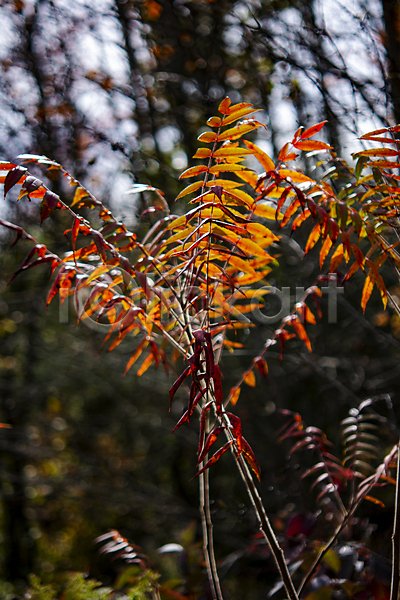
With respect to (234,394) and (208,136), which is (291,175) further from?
(234,394)

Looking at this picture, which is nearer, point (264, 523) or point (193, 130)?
point (264, 523)

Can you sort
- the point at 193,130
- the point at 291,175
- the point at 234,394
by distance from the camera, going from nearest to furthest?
the point at 291,175
the point at 234,394
the point at 193,130

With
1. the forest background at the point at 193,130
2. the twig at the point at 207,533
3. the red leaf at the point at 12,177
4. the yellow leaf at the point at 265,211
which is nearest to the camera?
the red leaf at the point at 12,177

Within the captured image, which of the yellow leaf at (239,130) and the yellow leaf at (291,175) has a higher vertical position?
the yellow leaf at (239,130)

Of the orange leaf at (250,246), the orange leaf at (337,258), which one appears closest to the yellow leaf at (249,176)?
the orange leaf at (250,246)

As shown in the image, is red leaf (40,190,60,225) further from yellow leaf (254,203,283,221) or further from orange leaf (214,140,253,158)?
yellow leaf (254,203,283,221)

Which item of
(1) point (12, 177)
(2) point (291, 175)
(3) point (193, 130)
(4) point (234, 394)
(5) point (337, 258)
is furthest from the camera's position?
(3) point (193, 130)

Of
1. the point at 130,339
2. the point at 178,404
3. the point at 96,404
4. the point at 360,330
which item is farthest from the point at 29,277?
the point at 360,330

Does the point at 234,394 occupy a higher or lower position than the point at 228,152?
lower

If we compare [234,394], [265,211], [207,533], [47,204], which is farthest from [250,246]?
[207,533]

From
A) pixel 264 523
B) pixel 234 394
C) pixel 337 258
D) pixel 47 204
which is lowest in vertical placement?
pixel 264 523

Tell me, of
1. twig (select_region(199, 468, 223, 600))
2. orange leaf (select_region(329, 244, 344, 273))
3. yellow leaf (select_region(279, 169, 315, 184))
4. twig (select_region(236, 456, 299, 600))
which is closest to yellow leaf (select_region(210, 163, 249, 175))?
yellow leaf (select_region(279, 169, 315, 184))

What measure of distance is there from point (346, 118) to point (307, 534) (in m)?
1.87

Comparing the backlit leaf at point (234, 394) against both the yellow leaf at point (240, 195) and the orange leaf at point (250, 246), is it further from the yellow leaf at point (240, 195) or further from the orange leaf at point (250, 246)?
the yellow leaf at point (240, 195)
